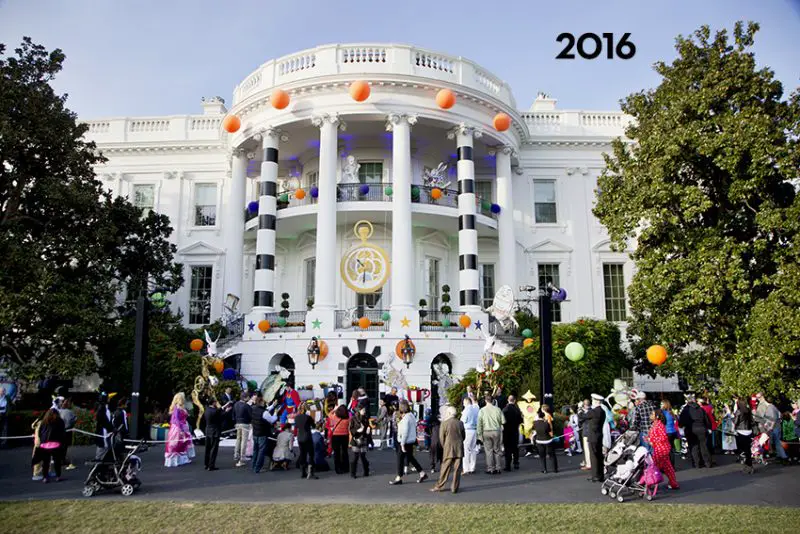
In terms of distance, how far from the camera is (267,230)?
927 inches

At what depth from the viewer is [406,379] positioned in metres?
21.2

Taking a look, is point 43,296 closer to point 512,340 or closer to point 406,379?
point 406,379

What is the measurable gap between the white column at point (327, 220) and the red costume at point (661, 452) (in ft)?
43.7

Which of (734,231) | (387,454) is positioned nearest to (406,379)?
(387,454)

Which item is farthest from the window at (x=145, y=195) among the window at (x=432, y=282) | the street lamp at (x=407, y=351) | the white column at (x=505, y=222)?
the white column at (x=505, y=222)

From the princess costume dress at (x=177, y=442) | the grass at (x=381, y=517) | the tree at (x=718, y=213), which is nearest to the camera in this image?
the grass at (x=381, y=517)

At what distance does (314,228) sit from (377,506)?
60.8 ft

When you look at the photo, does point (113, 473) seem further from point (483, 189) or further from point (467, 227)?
point (483, 189)

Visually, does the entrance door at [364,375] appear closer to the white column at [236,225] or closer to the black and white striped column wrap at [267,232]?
the black and white striped column wrap at [267,232]

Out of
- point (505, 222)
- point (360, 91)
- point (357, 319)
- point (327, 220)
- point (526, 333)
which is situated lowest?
point (526, 333)

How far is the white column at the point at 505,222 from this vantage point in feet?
84.0

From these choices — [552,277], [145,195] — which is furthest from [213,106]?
[552,277]

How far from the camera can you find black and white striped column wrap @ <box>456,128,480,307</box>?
23.0 metres

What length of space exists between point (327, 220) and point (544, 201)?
443 inches
